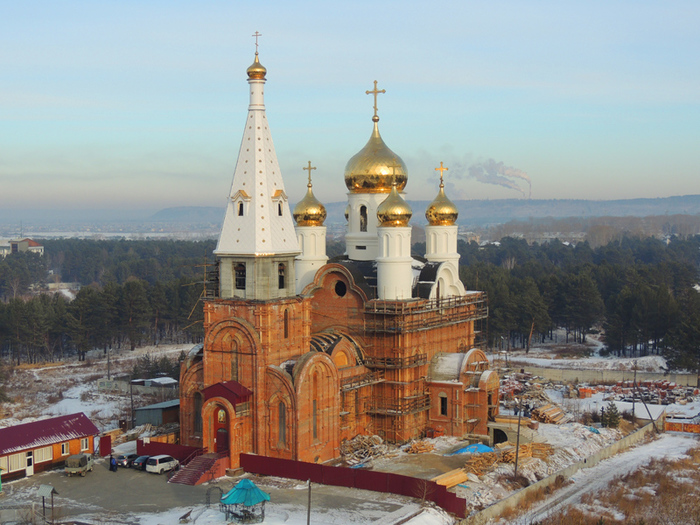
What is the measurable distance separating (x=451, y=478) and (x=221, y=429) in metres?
7.72

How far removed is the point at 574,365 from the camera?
54156mm

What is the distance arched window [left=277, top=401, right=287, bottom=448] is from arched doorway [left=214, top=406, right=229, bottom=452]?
1753 millimetres

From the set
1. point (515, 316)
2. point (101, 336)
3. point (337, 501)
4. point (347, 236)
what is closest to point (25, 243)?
point (101, 336)

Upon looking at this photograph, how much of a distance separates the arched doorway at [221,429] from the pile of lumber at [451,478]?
707 centimetres

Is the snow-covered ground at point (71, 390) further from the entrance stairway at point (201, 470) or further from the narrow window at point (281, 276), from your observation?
the narrow window at point (281, 276)

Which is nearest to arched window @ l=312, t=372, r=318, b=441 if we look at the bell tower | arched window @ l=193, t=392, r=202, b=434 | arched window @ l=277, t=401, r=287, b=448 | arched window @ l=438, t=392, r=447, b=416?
arched window @ l=277, t=401, r=287, b=448

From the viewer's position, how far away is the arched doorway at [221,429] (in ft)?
90.3

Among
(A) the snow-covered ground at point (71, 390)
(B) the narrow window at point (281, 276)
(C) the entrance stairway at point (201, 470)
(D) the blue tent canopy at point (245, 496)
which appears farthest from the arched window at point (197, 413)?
(D) the blue tent canopy at point (245, 496)

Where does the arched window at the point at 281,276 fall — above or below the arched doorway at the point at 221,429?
above

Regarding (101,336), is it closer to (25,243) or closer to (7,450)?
(7,450)

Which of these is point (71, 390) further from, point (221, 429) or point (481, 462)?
point (481, 462)

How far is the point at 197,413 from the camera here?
2992 centimetres

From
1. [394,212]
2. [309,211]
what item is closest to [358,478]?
[394,212]

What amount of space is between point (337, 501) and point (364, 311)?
9553 mm
